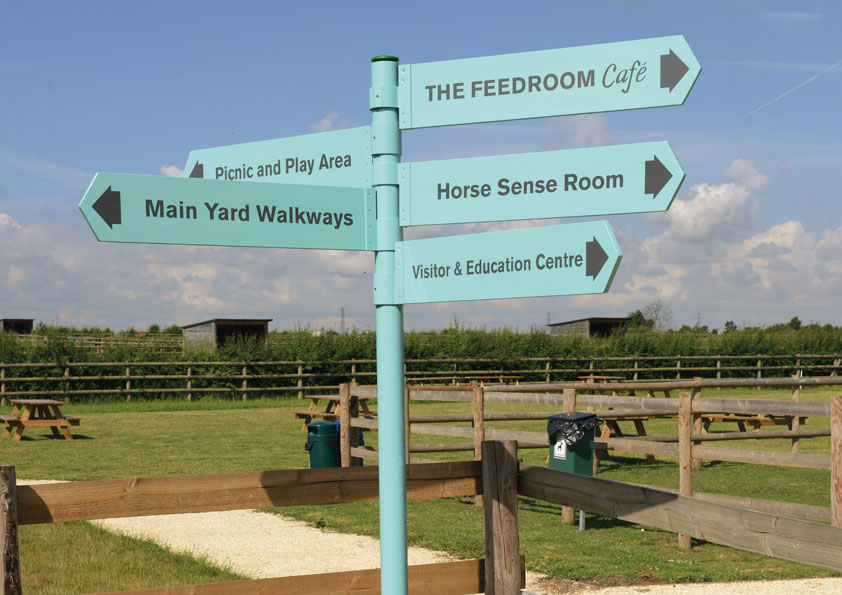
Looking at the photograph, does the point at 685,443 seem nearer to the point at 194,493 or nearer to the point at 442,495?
the point at 442,495

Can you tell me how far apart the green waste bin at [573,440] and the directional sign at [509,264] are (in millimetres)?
5751

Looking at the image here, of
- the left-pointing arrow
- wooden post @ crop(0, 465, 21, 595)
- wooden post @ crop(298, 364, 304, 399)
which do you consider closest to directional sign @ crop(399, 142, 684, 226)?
the left-pointing arrow

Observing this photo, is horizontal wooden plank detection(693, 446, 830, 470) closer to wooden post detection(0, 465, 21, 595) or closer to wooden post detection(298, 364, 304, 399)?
wooden post detection(0, 465, 21, 595)

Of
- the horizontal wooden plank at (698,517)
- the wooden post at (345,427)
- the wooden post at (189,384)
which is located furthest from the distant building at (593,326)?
the horizontal wooden plank at (698,517)

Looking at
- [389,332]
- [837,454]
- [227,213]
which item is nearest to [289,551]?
[837,454]

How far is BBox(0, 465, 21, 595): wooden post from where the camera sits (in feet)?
10.9

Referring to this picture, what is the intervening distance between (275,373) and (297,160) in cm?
2709

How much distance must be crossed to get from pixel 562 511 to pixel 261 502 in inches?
251

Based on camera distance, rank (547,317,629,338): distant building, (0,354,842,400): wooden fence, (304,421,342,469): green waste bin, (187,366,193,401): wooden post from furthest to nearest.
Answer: (547,317,629,338): distant building → (187,366,193,401): wooden post → (0,354,842,400): wooden fence → (304,421,342,469): green waste bin

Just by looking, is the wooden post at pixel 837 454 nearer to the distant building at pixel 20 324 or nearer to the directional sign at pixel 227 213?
the directional sign at pixel 227 213

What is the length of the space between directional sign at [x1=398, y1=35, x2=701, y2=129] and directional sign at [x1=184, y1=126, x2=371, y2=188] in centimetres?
24

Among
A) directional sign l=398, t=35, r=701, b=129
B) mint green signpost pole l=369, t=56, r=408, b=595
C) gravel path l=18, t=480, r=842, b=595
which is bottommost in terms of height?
gravel path l=18, t=480, r=842, b=595

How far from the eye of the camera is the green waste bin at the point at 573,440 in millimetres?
8586

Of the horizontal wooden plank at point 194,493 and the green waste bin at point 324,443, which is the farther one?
the green waste bin at point 324,443
